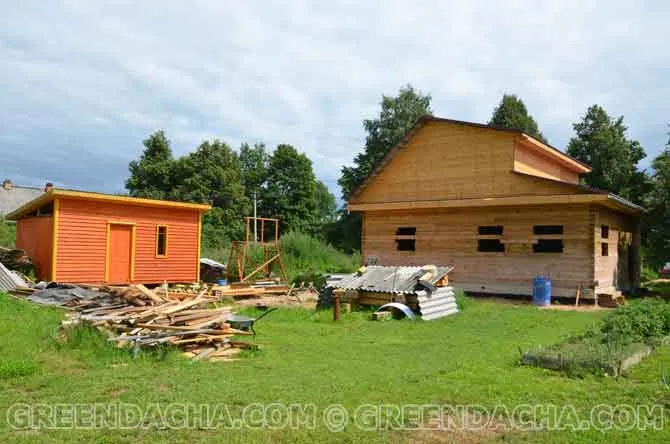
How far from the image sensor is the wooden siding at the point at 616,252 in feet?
58.3

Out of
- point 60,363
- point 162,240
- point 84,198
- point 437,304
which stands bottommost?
point 60,363

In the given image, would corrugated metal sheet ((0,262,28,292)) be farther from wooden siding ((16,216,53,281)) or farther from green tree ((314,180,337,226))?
green tree ((314,180,337,226))

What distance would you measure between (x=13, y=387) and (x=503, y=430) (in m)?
5.77

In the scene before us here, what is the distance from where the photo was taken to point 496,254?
1894 centimetres

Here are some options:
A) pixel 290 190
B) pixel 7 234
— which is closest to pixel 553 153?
pixel 7 234

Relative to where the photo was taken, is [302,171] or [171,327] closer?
[171,327]

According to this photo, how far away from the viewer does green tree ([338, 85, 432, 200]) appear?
153 feet

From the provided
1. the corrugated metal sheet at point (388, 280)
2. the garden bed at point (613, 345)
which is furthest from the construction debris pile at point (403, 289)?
the garden bed at point (613, 345)

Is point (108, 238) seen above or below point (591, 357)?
above

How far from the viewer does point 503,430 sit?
15.8 ft

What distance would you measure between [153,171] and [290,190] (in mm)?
15451

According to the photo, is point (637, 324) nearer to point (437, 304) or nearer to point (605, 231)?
point (437, 304)

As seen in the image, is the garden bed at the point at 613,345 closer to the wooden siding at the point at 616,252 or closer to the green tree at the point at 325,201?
the wooden siding at the point at 616,252

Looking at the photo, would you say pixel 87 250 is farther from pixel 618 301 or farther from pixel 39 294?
pixel 618 301
